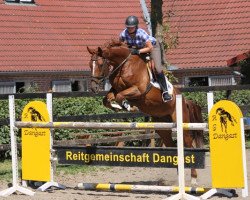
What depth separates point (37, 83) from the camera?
950 inches

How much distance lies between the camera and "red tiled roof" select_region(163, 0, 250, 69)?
1021 inches

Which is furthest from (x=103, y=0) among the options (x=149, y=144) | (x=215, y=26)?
(x=149, y=144)

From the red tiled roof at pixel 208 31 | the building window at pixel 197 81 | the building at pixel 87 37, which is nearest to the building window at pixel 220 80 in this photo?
the building at pixel 87 37

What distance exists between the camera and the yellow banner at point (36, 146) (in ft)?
36.3

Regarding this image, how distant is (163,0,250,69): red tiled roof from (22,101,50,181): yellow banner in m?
14.6

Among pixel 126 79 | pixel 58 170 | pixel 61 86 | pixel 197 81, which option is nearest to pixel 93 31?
pixel 61 86

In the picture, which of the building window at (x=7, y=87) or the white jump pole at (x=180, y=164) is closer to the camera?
the white jump pole at (x=180, y=164)

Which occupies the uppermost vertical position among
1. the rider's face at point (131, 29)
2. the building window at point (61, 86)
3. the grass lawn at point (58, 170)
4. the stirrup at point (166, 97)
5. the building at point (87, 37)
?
the building at point (87, 37)

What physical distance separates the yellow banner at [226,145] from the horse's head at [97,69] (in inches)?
79.8

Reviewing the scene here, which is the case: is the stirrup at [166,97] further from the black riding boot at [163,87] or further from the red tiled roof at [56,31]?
the red tiled roof at [56,31]

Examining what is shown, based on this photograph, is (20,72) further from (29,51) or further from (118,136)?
(118,136)

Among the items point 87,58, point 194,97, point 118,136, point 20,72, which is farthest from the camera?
point 87,58

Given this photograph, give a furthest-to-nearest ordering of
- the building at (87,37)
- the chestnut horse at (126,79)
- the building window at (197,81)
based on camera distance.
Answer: the building window at (197,81) < the building at (87,37) < the chestnut horse at (126,79)

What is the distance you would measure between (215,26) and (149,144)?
11.3 m
